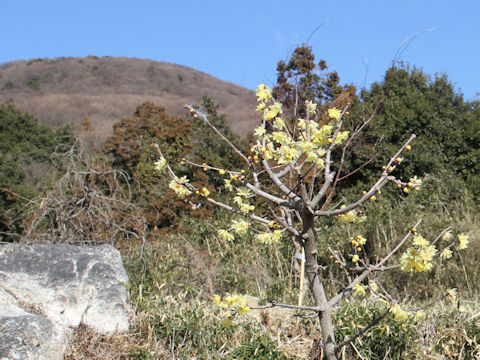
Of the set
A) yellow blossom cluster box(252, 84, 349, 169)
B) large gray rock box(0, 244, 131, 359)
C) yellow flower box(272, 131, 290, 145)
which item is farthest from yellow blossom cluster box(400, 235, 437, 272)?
large gray rock box(0, 244, 131, 359)

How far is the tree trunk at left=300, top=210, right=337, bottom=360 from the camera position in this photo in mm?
2727

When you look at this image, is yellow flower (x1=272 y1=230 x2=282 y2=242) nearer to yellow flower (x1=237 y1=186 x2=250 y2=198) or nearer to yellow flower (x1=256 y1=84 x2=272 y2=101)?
yellow flower (x1=237 y1=186 x2=250 y2=198)

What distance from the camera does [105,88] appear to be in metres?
47.3

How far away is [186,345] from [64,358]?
883 mm

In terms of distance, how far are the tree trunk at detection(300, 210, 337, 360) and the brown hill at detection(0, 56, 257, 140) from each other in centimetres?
3188

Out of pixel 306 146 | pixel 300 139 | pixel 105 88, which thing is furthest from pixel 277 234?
pixel 105 88

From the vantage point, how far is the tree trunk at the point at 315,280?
2.73m

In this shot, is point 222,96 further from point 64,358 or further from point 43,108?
point 64,358

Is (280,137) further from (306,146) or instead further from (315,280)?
(315,280)

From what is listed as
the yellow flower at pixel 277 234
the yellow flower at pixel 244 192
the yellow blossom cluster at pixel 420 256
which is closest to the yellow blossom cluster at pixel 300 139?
the yellow flower at pixel 244 192

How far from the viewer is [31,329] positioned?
345 centimetres

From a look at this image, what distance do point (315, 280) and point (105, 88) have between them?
47275mm

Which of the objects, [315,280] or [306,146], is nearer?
[306,146]

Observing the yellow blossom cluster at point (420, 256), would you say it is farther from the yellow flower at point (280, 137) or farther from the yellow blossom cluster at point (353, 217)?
the yellow flower at point (280, 137)
